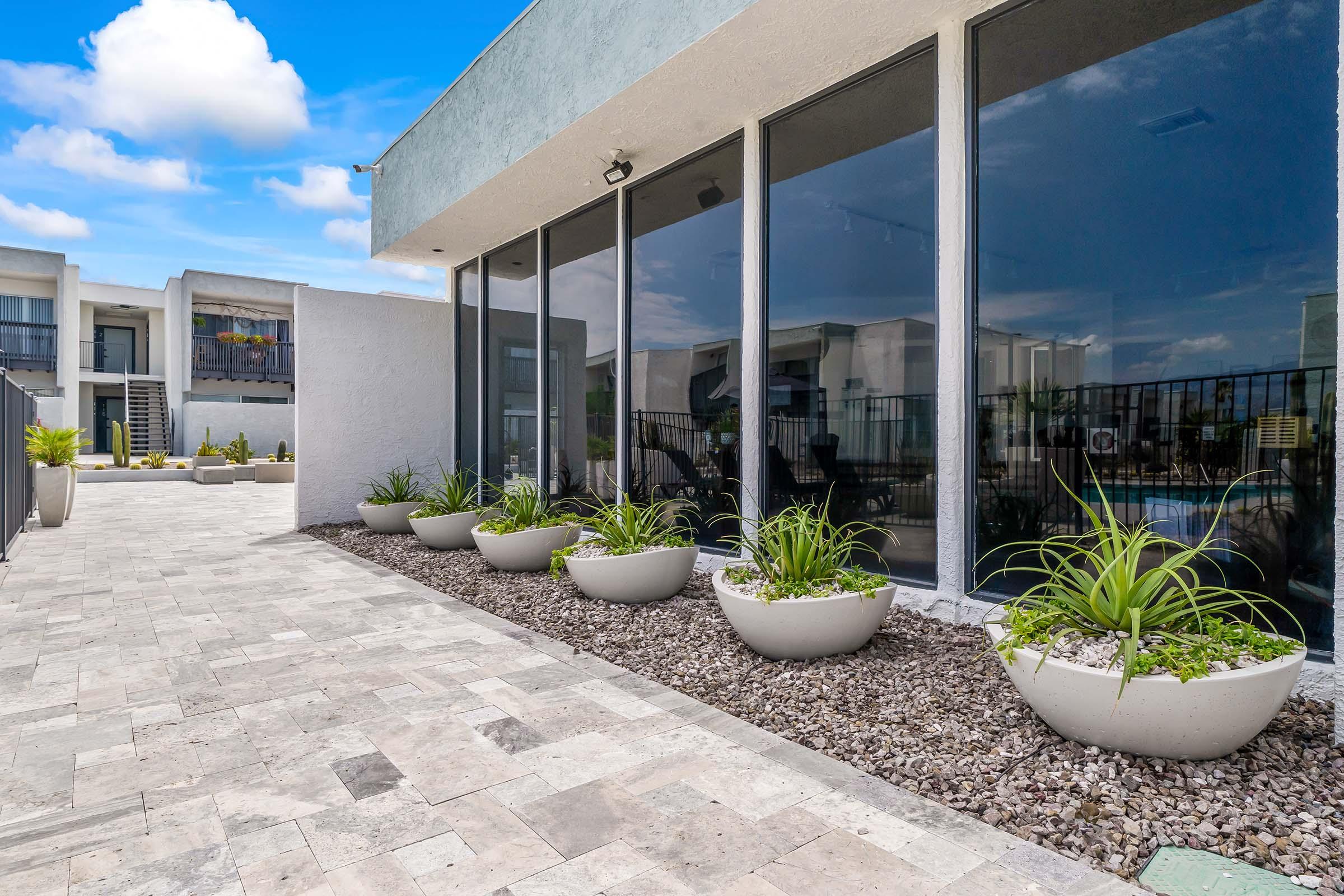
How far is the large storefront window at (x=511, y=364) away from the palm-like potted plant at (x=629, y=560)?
10.4 feet

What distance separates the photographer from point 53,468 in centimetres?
907

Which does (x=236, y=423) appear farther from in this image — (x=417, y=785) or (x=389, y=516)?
(x=417, y=785)

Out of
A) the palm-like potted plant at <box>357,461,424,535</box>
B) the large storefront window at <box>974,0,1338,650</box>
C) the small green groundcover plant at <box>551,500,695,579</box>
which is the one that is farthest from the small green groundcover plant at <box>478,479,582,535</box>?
the large storefront window at <box>974,0,1338,650</box>

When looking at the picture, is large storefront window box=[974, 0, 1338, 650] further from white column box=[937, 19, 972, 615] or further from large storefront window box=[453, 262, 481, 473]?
large storefront window box=[453, 262, 481, 473]

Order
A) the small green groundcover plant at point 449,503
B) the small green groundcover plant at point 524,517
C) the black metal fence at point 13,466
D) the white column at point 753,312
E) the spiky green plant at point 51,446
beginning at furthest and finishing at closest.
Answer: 1. the spiky green plant at point 51,446
2. the small green groundcover plant at point 449,503
3. the black metal fence at point 13,466
4. the small green groundcover plant at point 524,517
5. the white column at point 753,312

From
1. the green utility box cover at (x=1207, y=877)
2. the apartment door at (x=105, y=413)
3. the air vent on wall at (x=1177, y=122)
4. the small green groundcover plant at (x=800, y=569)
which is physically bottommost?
the green utility box cover at (x=1207, y=877)

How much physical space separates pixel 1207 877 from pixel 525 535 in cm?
436

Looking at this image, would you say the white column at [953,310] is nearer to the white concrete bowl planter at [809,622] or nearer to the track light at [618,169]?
the white concrete bowl planter at [809,622]

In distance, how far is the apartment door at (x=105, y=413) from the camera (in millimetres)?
24078

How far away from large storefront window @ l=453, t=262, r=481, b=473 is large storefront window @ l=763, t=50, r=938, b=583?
4.93 m

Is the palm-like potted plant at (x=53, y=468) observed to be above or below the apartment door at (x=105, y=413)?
below

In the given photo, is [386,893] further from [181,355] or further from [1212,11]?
[181,355]

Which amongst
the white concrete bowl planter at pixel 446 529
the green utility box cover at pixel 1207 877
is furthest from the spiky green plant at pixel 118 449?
the green utility box cover at pixel 1207 877

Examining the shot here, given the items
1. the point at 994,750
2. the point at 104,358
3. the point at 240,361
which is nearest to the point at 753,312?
the point at 994,750
